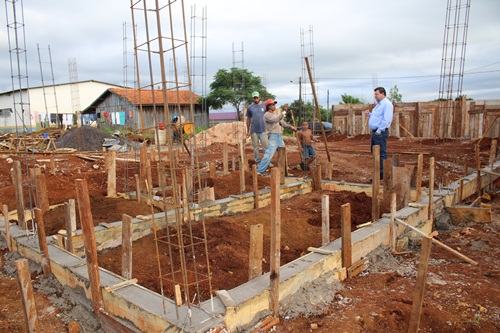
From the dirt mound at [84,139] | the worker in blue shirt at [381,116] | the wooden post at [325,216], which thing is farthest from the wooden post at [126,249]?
the dirt mound at [84,139]

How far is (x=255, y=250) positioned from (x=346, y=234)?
1.16m

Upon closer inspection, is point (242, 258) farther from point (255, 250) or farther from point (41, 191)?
point (41, 191)

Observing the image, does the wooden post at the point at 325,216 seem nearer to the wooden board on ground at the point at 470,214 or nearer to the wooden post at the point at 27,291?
the wooden post at the point at 27,291

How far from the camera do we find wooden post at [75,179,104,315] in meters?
3.17

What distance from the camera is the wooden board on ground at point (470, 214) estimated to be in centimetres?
616

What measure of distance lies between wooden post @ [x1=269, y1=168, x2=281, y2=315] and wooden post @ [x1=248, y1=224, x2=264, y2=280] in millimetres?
270

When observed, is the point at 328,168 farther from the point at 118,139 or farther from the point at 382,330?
the point at 118,139

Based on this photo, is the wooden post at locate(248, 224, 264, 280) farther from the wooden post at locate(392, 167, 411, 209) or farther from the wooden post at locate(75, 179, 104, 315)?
the wooden post at locate(392, 167, 411, 209)

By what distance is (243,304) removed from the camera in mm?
2959

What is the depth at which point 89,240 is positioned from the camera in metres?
3.26

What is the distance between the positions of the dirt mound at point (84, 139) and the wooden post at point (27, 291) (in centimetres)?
1708

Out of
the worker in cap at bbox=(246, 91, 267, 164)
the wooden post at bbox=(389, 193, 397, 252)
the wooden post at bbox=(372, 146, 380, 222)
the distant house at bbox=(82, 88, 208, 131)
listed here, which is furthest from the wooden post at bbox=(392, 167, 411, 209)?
the distant house at bbox=(82, 88, 208, 131)

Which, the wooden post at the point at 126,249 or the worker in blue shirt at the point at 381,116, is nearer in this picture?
the wooden post at the point at 126,249

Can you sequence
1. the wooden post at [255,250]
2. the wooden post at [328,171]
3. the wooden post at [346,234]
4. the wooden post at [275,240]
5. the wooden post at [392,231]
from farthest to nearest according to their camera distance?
the wooden post at [328,171], the wooden post at [392,231], the wooden post at [346,234], the wooden post at [255,250], the wooden post at [275,240]
